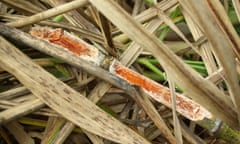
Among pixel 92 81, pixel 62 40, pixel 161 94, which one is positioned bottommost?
pixel 161 94

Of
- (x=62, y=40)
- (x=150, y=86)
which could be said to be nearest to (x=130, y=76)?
(x=150, y=86)

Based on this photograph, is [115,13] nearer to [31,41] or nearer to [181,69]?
[181,69]

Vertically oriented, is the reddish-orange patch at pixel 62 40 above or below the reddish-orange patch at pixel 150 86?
above

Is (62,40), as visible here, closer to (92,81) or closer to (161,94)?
(92,81)

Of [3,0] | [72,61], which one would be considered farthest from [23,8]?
[72,61]

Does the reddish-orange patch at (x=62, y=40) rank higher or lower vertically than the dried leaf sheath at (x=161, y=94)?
higher

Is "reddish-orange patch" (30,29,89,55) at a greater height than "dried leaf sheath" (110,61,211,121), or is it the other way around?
"reddish-orange patch" (30,29,89,55)

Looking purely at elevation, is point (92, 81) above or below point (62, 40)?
below

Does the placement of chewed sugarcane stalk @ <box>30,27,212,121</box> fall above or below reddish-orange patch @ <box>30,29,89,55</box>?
below
